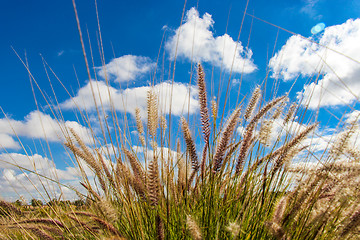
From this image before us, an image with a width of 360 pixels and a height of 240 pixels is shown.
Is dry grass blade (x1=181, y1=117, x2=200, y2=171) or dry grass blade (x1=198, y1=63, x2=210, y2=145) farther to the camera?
dry grass blade (x1=181, y1=117, x2=200, y2=171)

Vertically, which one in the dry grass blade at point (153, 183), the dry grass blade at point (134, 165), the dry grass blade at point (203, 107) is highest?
the dry grass blade at point (203, 107)

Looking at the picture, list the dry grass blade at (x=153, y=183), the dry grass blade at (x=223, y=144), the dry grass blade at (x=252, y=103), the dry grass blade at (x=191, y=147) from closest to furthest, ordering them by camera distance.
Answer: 1. the dry grass blade at (x=153, y=183)
2. the dry grass blade at (x=223, y=144)
3. the dry grass blade at (x=191, y=147)
4. the dry grass blade at (x=252, y=103)

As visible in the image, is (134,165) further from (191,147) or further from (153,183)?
(153,183)

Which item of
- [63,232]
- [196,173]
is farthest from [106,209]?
[63,232]

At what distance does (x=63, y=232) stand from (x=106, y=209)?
0.93m

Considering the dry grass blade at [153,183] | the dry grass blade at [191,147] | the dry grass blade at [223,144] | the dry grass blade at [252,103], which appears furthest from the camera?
the dry grass blade at [252,103]

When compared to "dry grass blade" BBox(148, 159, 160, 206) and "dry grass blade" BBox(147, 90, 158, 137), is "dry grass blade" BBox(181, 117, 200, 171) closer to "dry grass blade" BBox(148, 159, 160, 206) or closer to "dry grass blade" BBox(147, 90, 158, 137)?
"dry grass blade" BBox(147, 90, 158, 137)

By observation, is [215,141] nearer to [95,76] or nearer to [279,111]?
[279,111]

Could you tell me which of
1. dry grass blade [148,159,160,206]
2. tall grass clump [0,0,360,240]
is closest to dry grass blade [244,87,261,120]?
tall grass clump [0,0,360,240]

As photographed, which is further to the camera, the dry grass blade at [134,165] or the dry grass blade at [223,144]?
the dry grass blade at [134,165]

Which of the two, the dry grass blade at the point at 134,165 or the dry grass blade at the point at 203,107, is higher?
the dry grass blade at the point at 203,107

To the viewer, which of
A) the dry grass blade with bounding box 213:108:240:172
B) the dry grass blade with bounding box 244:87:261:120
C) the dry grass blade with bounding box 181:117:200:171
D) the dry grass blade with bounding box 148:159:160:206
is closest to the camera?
the dry grass blade with bounding box 148:159:160:206

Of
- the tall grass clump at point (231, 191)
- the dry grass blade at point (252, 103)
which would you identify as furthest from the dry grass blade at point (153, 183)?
the dry grass blade at point (252, 103)

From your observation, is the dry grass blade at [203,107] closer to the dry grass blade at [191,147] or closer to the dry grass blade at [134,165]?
the dry grass blade at [191,147]
